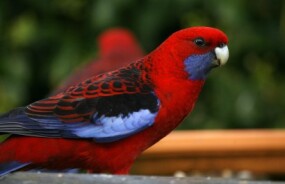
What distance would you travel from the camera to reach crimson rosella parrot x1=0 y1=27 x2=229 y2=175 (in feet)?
8.04

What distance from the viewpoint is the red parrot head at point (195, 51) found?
2605mm

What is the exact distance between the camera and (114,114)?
2525 mm

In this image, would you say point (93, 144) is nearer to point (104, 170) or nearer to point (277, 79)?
point (104, 170)

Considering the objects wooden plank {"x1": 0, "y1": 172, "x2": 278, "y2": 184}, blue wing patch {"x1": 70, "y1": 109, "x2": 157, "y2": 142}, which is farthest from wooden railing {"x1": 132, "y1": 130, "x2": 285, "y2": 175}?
wooden plank {"x1": 0, "y1": 172, "x2": 278, "y2": 184}

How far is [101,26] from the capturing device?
4.56 m

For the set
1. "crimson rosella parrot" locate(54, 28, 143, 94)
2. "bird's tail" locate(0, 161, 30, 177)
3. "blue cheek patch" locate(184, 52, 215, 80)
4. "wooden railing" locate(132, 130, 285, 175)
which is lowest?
"wooden railing" locate(132, 130, 285, 175)

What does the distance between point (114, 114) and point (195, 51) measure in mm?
295

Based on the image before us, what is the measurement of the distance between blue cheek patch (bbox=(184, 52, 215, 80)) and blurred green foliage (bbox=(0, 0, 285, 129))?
5.50 feet

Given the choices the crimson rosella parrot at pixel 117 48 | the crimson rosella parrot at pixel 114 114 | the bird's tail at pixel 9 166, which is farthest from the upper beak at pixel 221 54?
the crimson rosella parrot at pixel 117 48

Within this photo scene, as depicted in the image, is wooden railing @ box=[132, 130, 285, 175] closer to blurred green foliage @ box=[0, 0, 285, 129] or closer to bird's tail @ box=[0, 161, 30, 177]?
bird's tail @ box=[0, 161, 30, 177]

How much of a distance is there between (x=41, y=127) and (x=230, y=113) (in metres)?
2.03

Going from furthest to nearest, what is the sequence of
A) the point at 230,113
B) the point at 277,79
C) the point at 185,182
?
the point at 277,79 < the point at 230,113 < the point at 185,182

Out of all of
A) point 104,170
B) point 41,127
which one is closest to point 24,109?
point 41,127

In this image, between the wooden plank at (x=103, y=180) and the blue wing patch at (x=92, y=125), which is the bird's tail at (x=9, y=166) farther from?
the wooden plank at (x=103, y=180)
